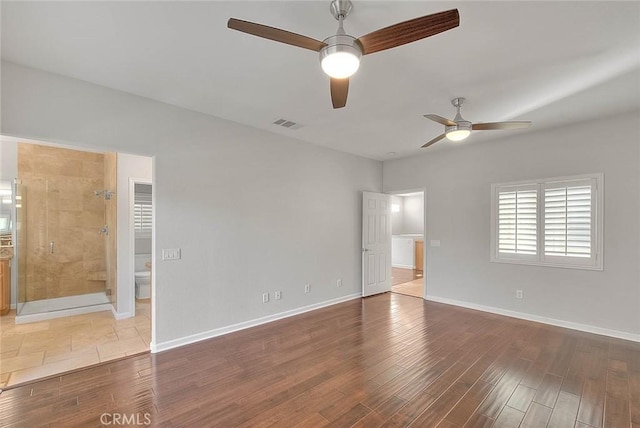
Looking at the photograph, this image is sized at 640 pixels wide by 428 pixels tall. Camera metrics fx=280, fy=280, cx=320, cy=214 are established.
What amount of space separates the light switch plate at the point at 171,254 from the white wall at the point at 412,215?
825 cm

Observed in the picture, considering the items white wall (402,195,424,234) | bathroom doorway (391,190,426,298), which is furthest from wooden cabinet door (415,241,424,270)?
white wall (402,195,424,234)

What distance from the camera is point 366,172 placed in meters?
6.04

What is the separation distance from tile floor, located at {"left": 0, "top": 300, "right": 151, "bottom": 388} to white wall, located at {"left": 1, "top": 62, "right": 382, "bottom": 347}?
0.65m

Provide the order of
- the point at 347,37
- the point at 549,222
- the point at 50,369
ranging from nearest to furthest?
the point at 347,37
the point at 50,369
the point at 549,222

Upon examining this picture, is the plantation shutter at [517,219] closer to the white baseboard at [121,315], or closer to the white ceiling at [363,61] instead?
the white ceiling at [363,61]

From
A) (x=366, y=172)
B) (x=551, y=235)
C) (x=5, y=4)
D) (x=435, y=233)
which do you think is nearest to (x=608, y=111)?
(x=551, y=235)

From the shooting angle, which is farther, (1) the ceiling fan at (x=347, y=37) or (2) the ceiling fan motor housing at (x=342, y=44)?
(2) the ceiling fan motor housing at (x=342, y=44)

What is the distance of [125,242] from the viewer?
4398 millimetres

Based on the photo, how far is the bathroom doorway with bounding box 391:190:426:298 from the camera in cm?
667

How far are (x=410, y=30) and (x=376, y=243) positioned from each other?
15.7 ft

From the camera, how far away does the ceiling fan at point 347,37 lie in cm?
152

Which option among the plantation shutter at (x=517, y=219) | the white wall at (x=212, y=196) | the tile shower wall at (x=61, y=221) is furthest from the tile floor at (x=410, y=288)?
the tile shower wall at (x=61, y=221)

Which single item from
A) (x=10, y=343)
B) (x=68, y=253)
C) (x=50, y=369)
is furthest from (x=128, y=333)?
(x=68, y=253)

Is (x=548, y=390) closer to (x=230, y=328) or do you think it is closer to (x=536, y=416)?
(x=536, y=416)
